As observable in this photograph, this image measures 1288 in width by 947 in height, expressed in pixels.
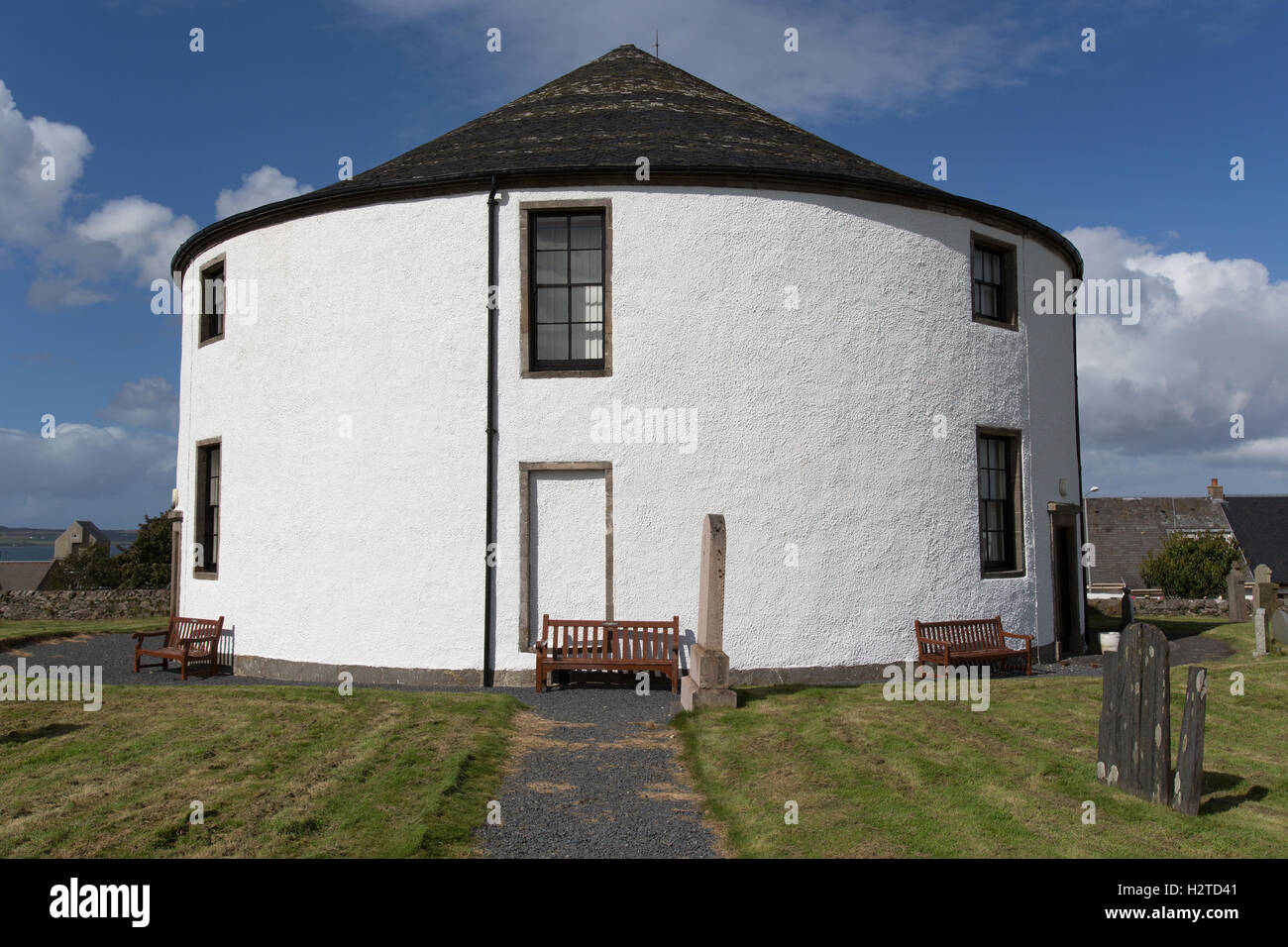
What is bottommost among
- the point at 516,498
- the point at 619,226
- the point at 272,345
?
the point at 516,498

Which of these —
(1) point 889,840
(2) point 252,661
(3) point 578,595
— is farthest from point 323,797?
(2) point 252,661

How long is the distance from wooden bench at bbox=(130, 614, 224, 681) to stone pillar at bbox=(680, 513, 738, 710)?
756 centimetres

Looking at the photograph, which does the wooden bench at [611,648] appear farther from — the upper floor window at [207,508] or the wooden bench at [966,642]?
the upper floor window at [207,508]

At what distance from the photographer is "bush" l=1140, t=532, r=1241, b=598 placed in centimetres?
3678

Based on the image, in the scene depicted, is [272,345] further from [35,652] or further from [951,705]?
[951,705]

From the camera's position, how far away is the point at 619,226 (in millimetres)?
13484

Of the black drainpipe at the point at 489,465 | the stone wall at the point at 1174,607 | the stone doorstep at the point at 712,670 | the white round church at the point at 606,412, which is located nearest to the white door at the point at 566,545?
the white round church at the point at 606,412

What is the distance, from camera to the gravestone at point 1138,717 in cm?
697

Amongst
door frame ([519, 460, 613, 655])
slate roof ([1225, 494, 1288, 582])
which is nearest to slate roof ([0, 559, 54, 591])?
door frame ([519, 460, 613, 655])

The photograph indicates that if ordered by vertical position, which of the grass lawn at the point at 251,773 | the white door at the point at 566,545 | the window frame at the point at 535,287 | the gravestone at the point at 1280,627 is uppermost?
the window frame at the point at 535,287

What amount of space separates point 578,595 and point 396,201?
6.18m

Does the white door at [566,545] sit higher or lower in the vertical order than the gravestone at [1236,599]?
higher

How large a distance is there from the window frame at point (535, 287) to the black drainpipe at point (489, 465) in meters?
0.39

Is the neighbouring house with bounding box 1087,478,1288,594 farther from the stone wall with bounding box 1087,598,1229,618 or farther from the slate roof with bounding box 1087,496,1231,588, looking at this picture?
the stone wall with bounding box 1087,598,1229,618
